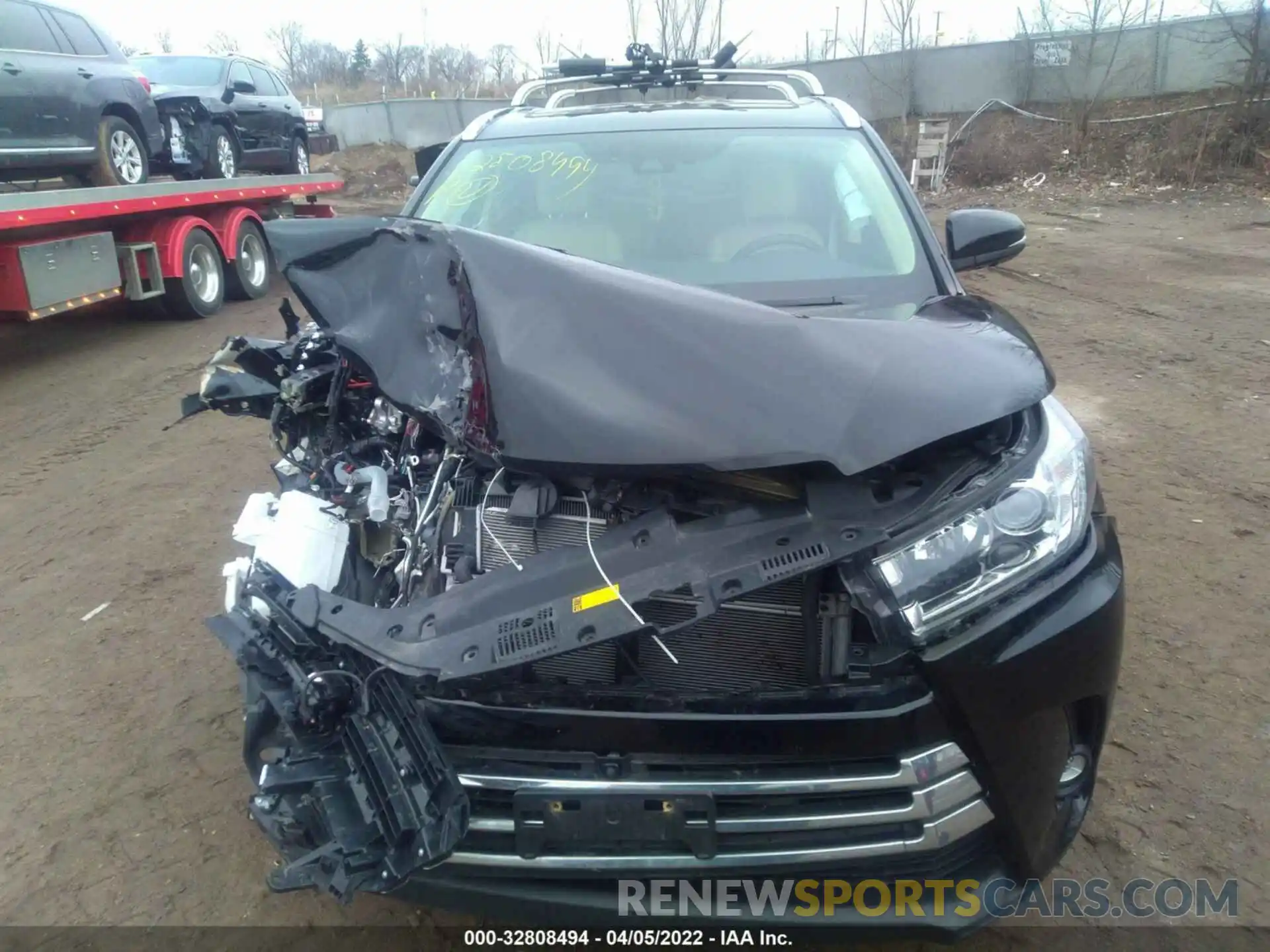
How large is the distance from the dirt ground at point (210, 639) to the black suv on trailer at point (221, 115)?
4.15m

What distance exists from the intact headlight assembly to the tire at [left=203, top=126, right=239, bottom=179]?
37.6 ft

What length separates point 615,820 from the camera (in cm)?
169

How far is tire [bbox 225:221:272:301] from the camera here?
9.89 meters

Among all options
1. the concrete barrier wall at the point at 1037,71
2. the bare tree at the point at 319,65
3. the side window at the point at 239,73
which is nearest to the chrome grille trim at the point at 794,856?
the side window at the point at 239,73

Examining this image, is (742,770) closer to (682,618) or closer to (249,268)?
(682,618)

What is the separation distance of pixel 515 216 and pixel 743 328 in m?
1.66

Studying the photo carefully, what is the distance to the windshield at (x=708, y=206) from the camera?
9.79 ft

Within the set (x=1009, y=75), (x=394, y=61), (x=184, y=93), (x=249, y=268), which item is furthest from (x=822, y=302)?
(x=394, y=61)

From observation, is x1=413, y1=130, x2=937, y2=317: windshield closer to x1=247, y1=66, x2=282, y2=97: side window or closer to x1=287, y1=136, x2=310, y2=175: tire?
x1=247, y1=66, x2=282, y2=97: side window

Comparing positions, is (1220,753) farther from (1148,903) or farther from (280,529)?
(280,529)

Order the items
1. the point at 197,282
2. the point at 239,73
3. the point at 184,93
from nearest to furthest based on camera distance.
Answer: the point at 197,282, the point at 184,93, the point at 239,73

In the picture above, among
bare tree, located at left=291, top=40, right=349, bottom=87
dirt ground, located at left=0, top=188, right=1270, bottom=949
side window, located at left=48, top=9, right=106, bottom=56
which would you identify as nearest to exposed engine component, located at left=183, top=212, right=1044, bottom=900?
dirt ground, located at left=0, top=188, right=1270, bottom=949

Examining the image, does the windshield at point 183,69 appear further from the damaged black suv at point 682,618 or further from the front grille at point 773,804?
the front grille at point 773,804

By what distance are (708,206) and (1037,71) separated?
70.5ft
